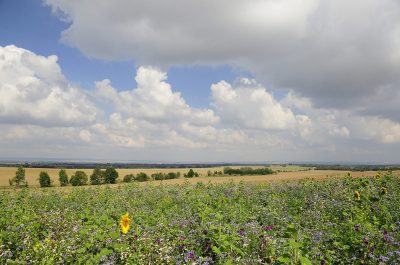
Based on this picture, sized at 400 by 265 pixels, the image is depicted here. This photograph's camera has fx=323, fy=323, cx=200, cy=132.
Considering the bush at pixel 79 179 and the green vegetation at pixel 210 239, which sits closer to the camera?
the green vegetation at pixel 210 239

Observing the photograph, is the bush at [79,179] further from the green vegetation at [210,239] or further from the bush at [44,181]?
the green vegetation at [210,239]

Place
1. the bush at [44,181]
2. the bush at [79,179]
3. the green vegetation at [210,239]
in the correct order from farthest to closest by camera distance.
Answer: the bush at [79,179], the bush at [44,181], the green vegetation at [210,239]

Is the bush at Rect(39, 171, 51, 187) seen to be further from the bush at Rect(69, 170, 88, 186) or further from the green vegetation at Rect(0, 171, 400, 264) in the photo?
the green vegetation at Rect(0, 171, 400, 264)

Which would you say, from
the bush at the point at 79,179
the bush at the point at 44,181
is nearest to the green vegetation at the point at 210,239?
the bush at the point at 79,179

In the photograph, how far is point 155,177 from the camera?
7650 cm

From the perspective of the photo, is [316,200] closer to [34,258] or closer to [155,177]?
[34,258]

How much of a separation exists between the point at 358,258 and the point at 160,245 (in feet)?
14.7

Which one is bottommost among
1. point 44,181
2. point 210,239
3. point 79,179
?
point 44,181

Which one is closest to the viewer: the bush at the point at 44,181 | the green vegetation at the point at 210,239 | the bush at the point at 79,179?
the green vegetation at the point at 210,239

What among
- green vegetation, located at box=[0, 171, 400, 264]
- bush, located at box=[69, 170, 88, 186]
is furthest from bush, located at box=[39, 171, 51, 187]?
green vegetation, located at box=[0, 171, 400, 264]

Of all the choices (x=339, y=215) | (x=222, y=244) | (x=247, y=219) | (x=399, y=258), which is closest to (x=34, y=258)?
(x=222, y=244)

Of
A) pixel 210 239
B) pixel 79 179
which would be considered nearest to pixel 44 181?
pixel 79 179

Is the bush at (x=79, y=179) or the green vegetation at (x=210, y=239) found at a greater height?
the green vegetation at (x=210, y=239)

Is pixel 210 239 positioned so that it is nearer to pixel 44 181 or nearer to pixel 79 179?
pixel 79 179
